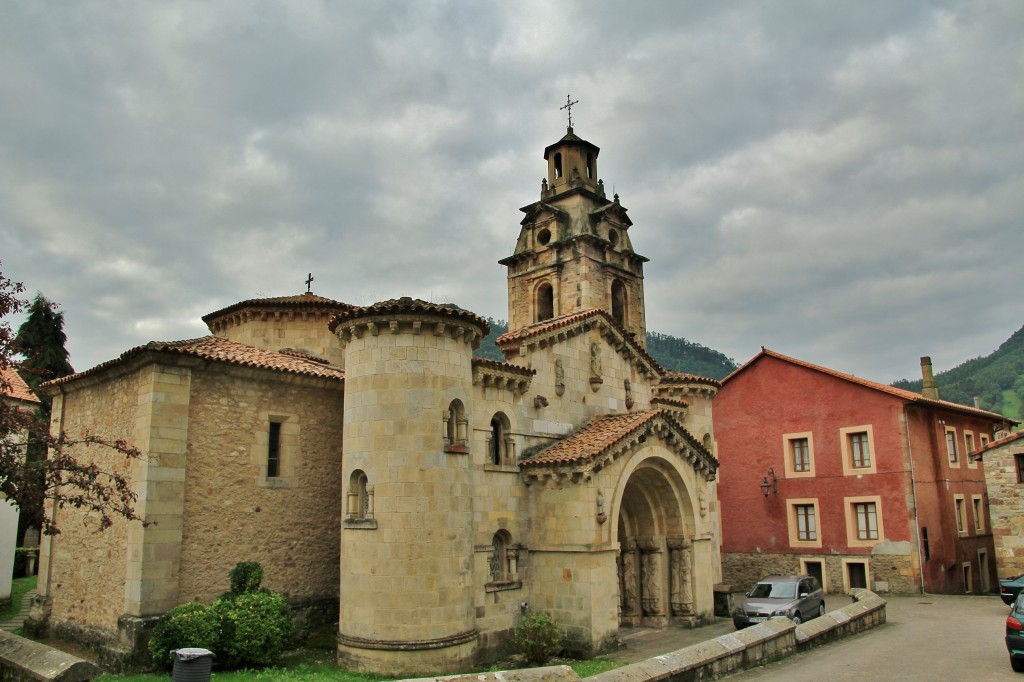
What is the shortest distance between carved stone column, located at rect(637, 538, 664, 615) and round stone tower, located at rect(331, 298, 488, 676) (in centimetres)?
731

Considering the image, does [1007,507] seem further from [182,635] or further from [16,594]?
[16,594]

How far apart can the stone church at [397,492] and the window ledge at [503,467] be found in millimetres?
60

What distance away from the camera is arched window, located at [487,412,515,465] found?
61.4 ft

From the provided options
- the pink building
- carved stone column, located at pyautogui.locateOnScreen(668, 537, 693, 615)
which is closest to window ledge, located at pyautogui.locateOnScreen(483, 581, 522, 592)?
carved stone column, located at pyautogui.locateOnScreen(668, 537, 693, 615)

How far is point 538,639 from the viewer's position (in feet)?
54.7

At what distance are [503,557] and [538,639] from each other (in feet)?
7.28

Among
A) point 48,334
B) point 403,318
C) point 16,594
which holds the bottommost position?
point 16,594

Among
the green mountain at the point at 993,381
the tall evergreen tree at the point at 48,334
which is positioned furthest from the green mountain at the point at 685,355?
the tall evergreen tree at the point at 48,334

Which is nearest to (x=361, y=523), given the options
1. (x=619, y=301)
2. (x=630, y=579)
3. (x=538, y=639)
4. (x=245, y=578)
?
(x=245, y=578)

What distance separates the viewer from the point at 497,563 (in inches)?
710

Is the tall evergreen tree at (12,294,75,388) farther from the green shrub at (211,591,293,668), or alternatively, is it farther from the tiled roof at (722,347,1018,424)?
the tiled roof at (722,347,1018,424)

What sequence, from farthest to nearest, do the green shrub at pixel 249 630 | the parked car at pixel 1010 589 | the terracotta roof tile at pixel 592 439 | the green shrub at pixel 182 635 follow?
the parked car at pixel 1010 589 < the terracotta roof tile at pixel 592 439 < the green shrub at pixel 249 630 < the green shrub at pixel 182 635

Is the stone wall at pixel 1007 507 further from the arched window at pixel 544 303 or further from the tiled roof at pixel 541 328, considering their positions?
the arched window at pixel 544 303

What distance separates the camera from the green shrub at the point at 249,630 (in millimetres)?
14938
